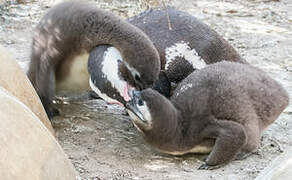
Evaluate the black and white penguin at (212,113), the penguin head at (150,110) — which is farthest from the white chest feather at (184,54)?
the penguin head at (150,110)

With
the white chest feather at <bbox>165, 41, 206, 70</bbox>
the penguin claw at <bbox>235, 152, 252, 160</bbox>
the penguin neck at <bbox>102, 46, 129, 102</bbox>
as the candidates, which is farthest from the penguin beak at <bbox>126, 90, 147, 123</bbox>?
the white chest feather at <bbox>165, 41, 206, 70</bbox>

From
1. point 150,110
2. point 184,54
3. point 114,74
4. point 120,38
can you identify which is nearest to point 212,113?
point 150,110

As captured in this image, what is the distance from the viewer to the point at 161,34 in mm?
4961

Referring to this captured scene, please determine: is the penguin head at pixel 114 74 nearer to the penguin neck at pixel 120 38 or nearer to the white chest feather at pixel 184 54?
the penguin neck at pixel 120 38

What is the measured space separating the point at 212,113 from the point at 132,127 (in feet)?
2.68

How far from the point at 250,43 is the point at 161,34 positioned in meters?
2.13

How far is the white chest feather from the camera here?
487 cm

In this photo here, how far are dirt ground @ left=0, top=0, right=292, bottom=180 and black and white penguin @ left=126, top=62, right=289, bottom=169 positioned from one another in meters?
0.13

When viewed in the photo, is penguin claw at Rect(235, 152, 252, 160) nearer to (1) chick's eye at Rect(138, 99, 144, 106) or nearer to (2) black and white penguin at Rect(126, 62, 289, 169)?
(2) black and white penguin at Rect(126, 62, 289, 169)

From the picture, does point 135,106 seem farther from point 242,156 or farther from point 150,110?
point 242,156

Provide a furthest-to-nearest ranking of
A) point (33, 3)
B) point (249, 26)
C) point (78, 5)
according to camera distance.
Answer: point (33, 3), point (249, 26), point (78, 5)

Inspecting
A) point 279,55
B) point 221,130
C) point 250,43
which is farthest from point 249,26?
point 221,130

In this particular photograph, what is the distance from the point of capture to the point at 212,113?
13.3 ft

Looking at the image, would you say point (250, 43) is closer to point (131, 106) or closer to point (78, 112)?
point (78, 112)
